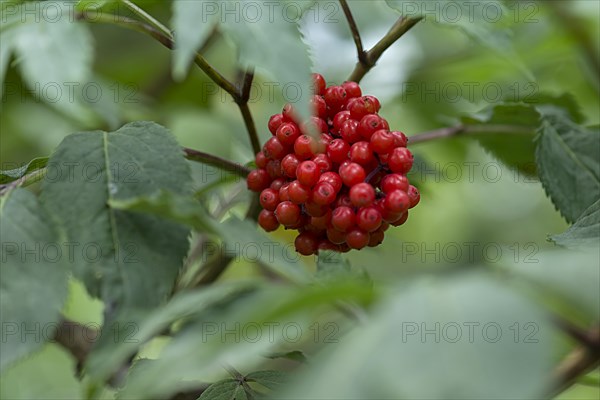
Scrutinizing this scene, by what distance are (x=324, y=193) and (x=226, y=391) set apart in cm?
24

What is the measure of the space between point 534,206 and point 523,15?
190 cm

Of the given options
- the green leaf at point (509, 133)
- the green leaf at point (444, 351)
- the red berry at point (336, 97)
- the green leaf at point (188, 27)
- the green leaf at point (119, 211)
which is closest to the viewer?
the green leaf at point (444, 351)

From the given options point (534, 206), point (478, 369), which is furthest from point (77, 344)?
point (534, 206)

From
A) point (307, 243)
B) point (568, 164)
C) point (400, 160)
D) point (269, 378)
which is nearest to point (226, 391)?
point (269, 378)

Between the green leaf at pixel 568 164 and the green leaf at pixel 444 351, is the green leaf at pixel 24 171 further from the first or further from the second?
the green leaf at pixel 568 164

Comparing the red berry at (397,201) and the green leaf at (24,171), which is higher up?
the red berry at (397,201)

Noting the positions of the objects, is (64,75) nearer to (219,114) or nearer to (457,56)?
(219,114)

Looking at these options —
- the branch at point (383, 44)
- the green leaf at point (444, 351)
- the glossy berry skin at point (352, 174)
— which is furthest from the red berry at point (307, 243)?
the green leaf at point (444, 351)

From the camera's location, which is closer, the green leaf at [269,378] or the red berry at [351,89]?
the green leaf at [269,378]

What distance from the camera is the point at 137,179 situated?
2.71 ft

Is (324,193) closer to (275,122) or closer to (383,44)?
(275,122)

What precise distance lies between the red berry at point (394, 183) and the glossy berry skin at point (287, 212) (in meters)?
0.11

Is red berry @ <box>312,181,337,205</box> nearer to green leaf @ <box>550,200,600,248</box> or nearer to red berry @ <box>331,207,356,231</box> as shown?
red berry @ <box>331,207,356,231</box>

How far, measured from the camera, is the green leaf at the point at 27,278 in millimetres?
733
